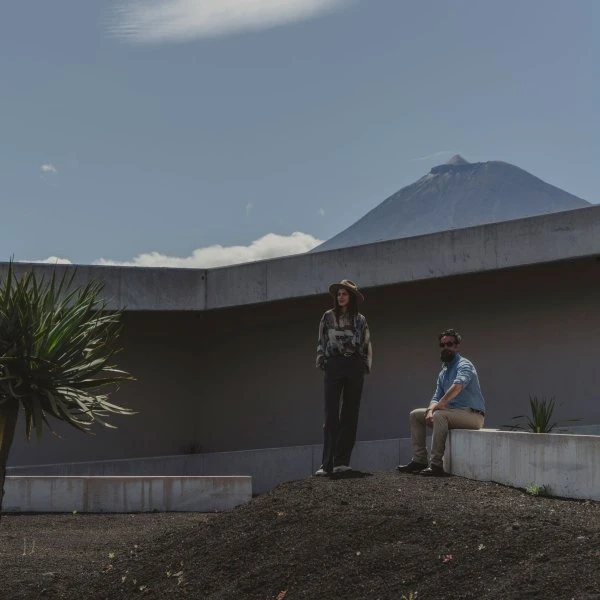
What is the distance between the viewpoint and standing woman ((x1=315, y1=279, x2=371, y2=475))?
30.5 feet

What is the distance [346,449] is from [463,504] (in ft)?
6.96

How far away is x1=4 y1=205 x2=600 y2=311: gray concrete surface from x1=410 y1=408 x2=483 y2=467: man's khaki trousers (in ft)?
13.5

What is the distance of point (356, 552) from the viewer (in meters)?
6.70

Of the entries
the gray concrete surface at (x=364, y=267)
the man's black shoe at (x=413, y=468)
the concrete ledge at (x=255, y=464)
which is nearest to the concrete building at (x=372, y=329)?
the gray concrete surface at (x=364, y=267)

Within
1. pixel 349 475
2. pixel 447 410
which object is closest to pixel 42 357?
pixel 349 475

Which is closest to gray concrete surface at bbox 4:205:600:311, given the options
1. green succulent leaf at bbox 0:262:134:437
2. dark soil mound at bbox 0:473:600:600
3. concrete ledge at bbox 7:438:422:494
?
concrete ledge at bbox 7:438:422:494

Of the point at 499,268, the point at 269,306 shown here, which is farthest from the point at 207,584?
the point at 269,306

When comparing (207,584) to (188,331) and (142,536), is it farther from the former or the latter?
(188,331)

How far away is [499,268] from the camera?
43.6ft

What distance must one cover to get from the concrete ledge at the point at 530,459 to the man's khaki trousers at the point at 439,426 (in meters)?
0.12

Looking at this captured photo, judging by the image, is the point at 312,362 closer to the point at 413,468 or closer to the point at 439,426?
the point at 413,468

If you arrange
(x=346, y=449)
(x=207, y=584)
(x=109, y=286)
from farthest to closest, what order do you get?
1. (x=109, y=286)
2. (x=346, y=449)
3. (x=207, y=584)

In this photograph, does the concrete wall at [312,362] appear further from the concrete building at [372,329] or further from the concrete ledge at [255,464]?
the concrete ledge at [255,464]

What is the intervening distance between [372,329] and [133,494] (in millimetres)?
5025
